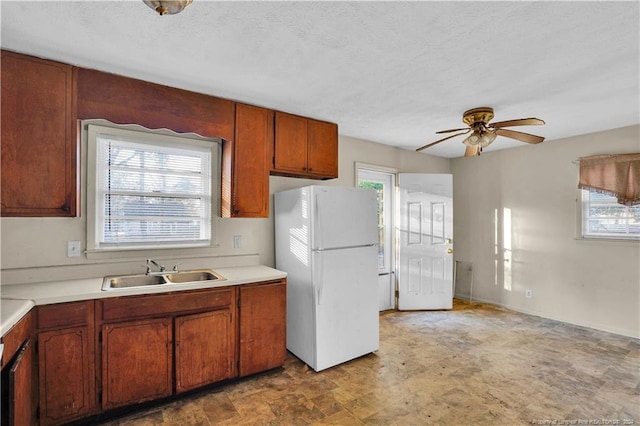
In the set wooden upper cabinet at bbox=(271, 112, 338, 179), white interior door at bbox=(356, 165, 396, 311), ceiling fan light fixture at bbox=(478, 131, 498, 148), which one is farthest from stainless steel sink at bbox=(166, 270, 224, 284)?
ceiling fan light fixture at bbox=(478, 131, 498, 148)

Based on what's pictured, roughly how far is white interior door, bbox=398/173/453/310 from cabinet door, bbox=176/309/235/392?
9.11ft

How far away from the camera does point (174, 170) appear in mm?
2918

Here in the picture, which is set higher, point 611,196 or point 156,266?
point 611,196

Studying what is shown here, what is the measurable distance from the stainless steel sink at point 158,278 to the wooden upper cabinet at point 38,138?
59 cm

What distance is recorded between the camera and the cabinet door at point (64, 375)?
192 cm

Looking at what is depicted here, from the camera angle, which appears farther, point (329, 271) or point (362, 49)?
point (329, 271)

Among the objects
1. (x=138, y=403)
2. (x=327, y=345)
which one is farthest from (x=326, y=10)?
(x=138, y=403)

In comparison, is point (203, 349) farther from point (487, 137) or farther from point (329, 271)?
point (487, 137)

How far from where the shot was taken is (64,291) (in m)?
2.07

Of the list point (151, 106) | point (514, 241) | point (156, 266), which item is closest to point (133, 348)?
point (156, 266)

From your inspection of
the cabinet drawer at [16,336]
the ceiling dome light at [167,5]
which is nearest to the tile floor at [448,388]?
the cabinet drawer at [16,336]

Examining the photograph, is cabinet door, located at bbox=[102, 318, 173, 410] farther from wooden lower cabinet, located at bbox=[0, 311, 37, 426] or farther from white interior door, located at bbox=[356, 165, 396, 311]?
white interior door, located at bbox=[356, 165, 396, 311]

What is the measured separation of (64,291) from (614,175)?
521 centimetres

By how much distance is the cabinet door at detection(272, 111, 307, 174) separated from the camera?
3.12 m
